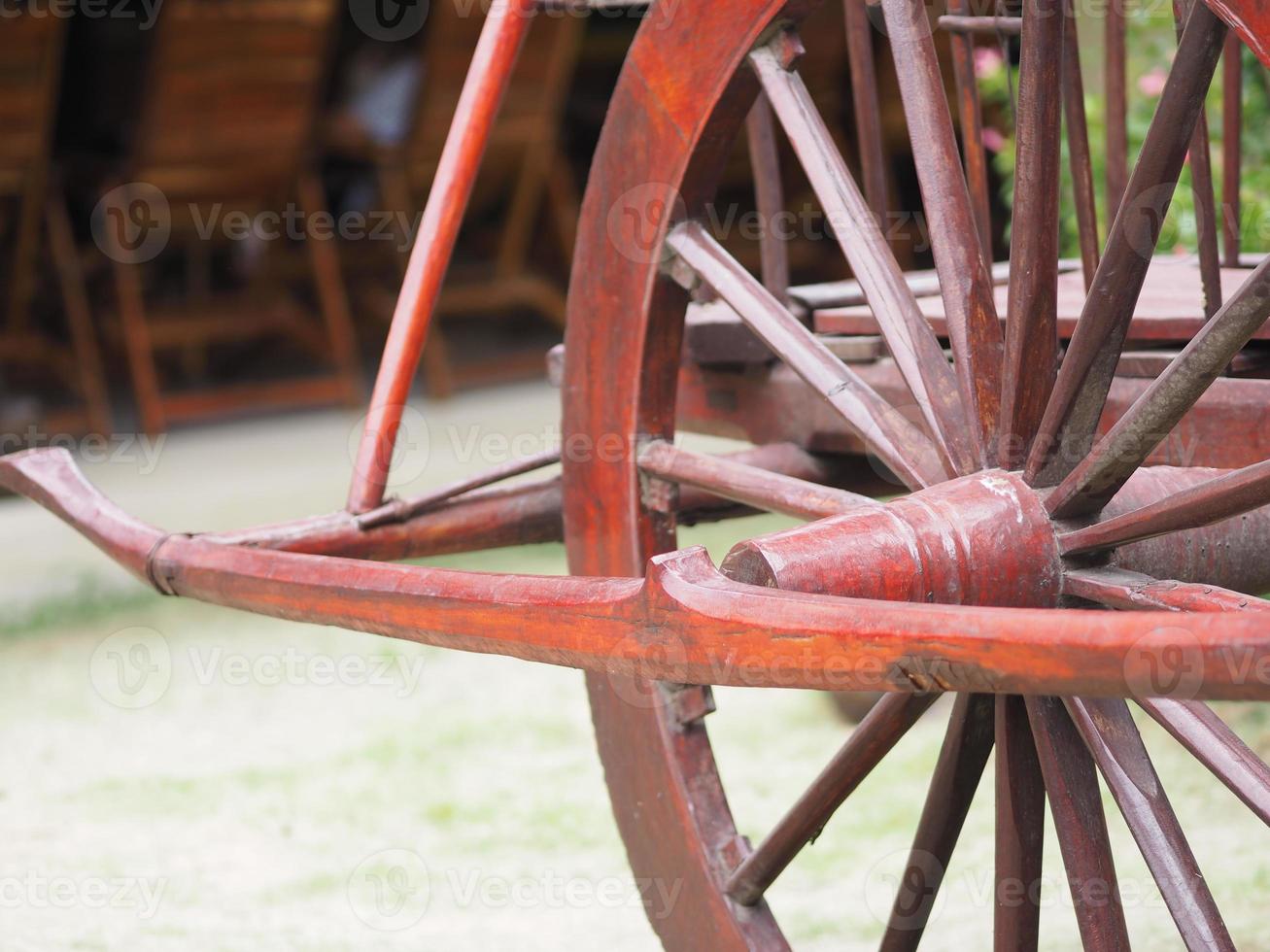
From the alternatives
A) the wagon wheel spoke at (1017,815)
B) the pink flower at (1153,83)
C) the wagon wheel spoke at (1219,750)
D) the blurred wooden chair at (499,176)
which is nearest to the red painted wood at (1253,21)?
the wagon wheel spoke at (1219,750)

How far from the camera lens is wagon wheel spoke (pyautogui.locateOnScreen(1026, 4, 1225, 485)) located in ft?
3.77

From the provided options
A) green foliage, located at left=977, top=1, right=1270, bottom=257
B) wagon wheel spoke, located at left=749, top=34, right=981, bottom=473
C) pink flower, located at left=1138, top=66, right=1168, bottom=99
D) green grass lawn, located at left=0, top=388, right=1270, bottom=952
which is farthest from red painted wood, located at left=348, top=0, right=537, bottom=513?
pink flower, located at left=1138, top=66, right=1168, bottom=99

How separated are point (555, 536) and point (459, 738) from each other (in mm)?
1783

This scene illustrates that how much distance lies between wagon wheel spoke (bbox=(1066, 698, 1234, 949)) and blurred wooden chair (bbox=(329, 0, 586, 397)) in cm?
498

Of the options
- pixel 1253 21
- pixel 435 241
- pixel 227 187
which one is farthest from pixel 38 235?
pixel 1253 21

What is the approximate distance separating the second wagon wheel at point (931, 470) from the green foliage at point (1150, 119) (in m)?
2.07

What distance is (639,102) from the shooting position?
1.63m

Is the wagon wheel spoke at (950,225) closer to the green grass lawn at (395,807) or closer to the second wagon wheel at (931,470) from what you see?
the second wagon wheel at (931,470)

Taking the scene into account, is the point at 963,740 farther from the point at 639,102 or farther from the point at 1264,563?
the point at 639,102

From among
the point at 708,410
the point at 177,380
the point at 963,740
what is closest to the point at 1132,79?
the point at 708,410

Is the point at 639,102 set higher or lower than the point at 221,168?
lower

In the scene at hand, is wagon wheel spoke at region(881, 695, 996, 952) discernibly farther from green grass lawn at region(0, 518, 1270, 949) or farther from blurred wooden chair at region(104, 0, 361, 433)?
blurred wooden chair at region(104, 0, 361, 433)

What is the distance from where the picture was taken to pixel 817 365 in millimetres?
1538

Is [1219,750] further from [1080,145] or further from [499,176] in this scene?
[499,176]
